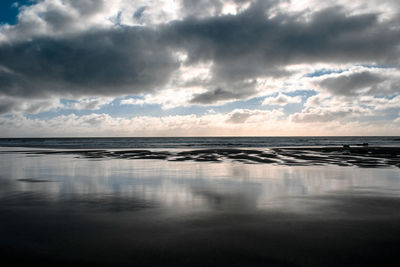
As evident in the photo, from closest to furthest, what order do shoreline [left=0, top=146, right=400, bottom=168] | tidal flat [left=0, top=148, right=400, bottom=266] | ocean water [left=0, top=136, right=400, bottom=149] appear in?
tidal flat [left=0, top=148, right=400, bottom=266] → shoreline [left=0, top=146, right=400, bottom=168] → ocean water [left=0, top=136, right=400, bottom=149]

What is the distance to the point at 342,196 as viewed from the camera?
8148 millimetres

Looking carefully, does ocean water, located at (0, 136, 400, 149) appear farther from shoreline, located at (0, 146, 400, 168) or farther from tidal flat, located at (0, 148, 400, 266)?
tidal flat, located at (0, 148, 400, 266)

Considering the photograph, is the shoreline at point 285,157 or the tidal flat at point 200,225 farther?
the shoreline at point 285,157

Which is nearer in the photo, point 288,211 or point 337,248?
point 337,248

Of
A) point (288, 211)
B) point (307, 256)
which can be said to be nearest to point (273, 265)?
point (307, 256)

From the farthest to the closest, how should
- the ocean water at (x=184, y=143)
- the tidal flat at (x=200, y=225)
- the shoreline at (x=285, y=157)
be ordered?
the ocean water at (x=184, y=143) < the shoreline at (x=285, y=157) < the tidal flat at (x=200, y=225)

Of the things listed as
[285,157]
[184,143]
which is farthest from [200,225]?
[184,143]

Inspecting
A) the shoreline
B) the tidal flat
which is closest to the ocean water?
the shoreline

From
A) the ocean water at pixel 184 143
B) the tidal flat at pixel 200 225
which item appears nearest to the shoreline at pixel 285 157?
the tidal flat at pixel 200 225

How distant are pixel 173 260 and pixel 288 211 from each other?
12.1 ft

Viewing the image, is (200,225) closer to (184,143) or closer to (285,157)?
(285,157)

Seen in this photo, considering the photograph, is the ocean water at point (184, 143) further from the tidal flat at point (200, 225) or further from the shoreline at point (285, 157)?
the tidal flat at point (200, 225)

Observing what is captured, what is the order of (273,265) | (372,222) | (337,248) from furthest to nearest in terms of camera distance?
1. (372,222)
2. (337,248)
3. (273,265)

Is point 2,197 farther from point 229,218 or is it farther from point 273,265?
point 273,265
